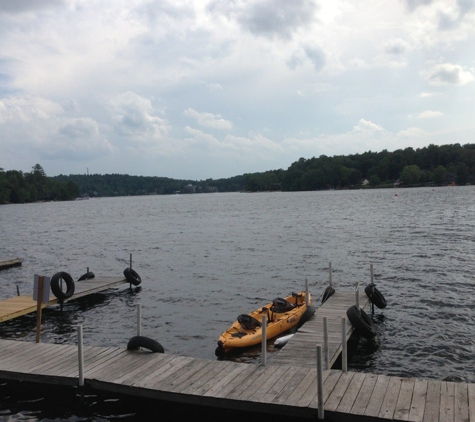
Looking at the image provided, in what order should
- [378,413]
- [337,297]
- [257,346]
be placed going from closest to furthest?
[378,413]
[257,346]
[337,297]

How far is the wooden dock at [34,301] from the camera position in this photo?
655 inches

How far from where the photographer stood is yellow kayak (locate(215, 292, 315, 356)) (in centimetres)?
1421

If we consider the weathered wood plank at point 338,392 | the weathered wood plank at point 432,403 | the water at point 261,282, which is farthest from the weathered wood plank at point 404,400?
the water at point 261,282

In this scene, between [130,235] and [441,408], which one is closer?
[441,408]

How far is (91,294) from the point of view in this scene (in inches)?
909

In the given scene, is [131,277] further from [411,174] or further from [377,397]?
[411,174]

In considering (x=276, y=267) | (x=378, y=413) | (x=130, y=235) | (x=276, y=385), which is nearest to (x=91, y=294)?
(x=276, y=267)

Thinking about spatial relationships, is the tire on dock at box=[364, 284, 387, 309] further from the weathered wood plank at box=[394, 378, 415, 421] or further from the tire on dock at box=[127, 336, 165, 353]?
the tire on dock at box=[127, 336, 165, 353]

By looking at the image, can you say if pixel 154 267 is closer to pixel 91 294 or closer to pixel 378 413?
pixel 91 294

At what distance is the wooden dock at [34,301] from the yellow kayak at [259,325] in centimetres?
577

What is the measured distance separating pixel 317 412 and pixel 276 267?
20932mm

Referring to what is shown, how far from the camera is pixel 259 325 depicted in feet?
Result: 49.7

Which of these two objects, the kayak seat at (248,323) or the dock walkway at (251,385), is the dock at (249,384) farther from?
the kayak seat at (248,323)

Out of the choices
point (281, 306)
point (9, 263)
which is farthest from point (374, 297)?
point (9, 263)
